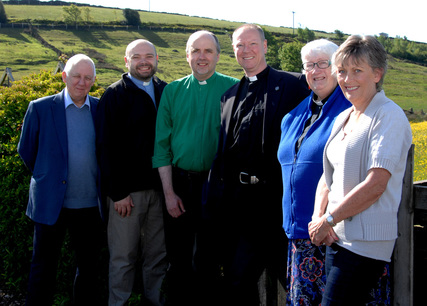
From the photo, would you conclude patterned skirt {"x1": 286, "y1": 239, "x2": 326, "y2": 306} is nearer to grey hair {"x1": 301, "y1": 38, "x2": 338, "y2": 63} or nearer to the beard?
grey hair {"x1": 301, "y1": 38, "x2": 338, "y2": 63}

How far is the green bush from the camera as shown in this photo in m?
4.82

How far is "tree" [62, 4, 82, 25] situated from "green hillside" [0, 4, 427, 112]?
69.6 inches

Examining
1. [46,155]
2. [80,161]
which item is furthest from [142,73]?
[46,155]

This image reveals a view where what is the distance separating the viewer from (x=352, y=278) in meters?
2.56

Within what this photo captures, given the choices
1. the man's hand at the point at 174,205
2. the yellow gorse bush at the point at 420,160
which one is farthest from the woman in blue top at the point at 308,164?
the yellow gorse bush at the point at 420,160

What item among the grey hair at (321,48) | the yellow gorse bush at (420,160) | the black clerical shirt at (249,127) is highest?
the grey hair at (321,48)

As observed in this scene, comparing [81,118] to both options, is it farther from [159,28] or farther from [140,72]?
[159,28]

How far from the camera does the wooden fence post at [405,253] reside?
298 cm

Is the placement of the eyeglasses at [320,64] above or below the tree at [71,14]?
below

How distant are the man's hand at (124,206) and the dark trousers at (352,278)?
2387mm

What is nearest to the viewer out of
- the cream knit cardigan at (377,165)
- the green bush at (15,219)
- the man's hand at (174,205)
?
the cream knit cardigan at (377,165)

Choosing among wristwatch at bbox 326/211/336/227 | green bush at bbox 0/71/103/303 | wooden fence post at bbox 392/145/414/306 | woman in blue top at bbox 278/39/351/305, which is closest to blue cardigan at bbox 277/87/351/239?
woman in blue top at bbox 278/39/351/305

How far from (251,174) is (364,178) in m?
1.23

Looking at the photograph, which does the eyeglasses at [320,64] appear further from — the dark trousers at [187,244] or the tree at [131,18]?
the tree at [131,18]
